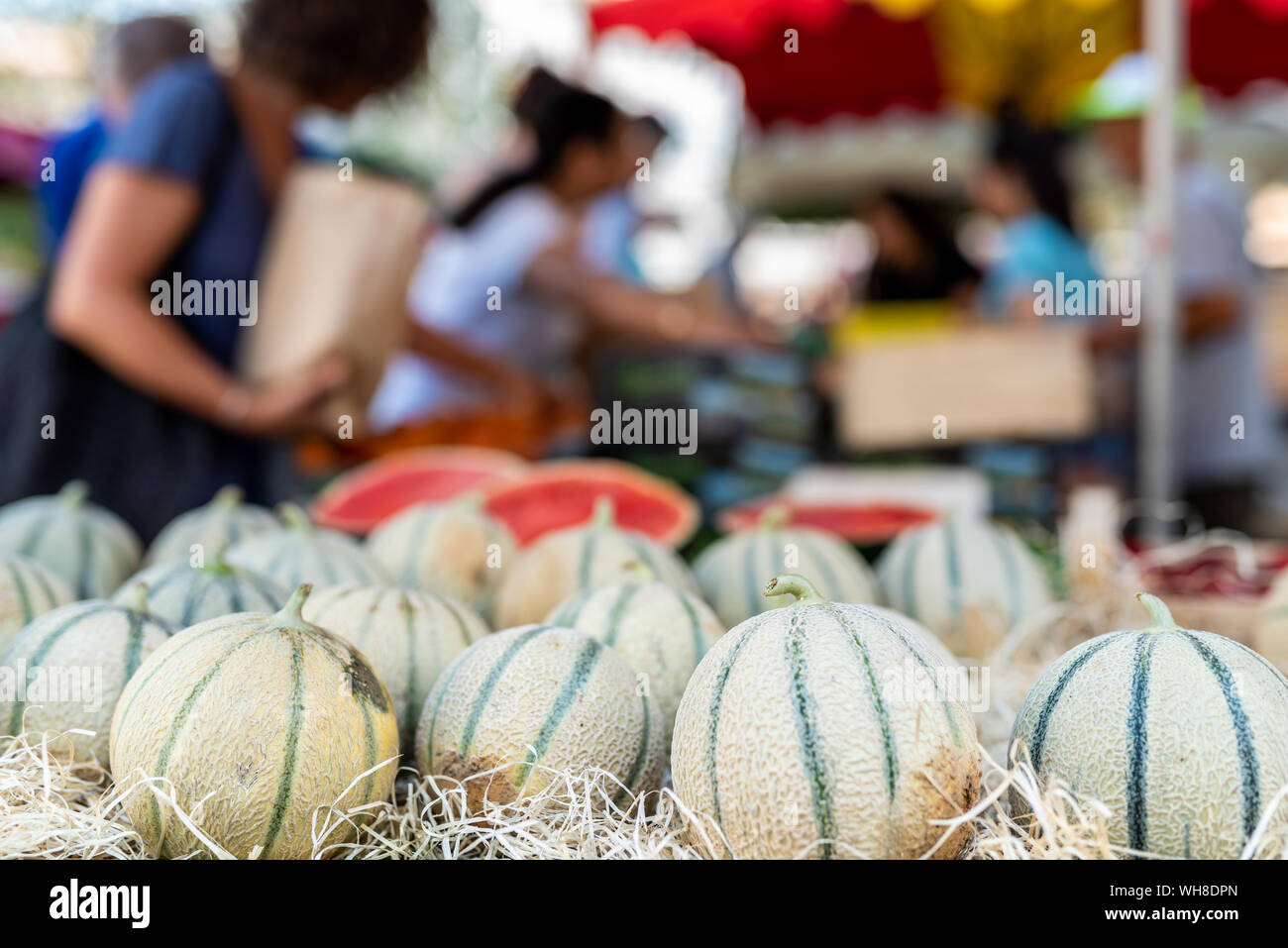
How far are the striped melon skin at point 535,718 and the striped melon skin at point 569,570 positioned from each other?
1.48 feet

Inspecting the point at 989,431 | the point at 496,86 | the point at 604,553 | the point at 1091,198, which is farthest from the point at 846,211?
the point at 604,553

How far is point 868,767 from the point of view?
1004 mm

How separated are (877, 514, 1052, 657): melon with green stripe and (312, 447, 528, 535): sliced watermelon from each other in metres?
1.25

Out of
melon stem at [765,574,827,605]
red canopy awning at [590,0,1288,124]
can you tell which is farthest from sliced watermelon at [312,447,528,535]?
red canopy awning at [590,0,1288,124]

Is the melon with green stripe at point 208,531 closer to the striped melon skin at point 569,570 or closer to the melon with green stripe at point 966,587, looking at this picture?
the striped melon skin at point 569,570

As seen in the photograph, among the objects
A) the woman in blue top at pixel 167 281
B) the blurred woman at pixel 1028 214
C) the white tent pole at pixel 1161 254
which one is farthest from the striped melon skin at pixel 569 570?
the blurred woman at pixel 1028 214

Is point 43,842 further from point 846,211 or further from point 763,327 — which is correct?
point 846,211

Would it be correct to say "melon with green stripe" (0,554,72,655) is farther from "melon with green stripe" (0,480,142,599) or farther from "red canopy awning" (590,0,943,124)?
"red canopy awning" (590,0,943,124)

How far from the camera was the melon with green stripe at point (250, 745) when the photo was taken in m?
1.07

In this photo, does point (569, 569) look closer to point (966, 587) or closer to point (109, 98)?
point (966, 587)

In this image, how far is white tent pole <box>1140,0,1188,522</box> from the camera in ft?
13.0

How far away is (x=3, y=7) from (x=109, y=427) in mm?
8915

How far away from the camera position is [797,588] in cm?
116

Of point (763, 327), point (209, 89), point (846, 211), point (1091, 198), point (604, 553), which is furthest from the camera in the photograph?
point (1091, 198)
